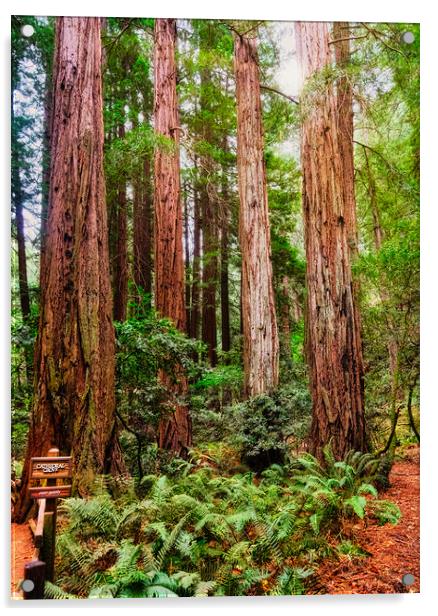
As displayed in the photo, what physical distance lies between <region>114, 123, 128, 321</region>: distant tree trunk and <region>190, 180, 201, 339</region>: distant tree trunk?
2.36 ft

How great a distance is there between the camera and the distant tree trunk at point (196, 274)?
16.8 feet

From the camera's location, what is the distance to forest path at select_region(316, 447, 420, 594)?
395cm

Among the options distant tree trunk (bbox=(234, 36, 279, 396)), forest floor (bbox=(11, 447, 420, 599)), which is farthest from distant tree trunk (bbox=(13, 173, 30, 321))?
distant tree trunk (bbox=(234, 36, 279, 396))

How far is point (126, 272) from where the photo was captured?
17.7 feet

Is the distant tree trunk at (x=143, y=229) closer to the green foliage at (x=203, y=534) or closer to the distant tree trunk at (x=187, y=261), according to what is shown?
the distant tree trunk at (x=187, y=261)

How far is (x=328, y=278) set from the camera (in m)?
4.83

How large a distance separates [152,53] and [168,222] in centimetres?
176

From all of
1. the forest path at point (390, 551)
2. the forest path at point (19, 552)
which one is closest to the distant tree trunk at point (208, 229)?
the forest path at point (390, 551)

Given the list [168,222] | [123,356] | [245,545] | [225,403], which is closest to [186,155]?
[168,222]

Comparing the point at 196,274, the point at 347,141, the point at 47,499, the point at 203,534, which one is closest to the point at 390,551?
the point at 203,534

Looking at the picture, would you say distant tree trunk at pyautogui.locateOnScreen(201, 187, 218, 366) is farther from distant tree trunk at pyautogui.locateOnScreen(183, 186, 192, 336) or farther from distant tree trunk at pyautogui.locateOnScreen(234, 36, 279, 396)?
distant tree trunk at pyautogui.locateOnScreen(234, 36, 279, 396)

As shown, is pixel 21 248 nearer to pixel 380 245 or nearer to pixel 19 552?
pixel 19 552

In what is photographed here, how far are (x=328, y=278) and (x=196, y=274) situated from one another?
1415 mm
